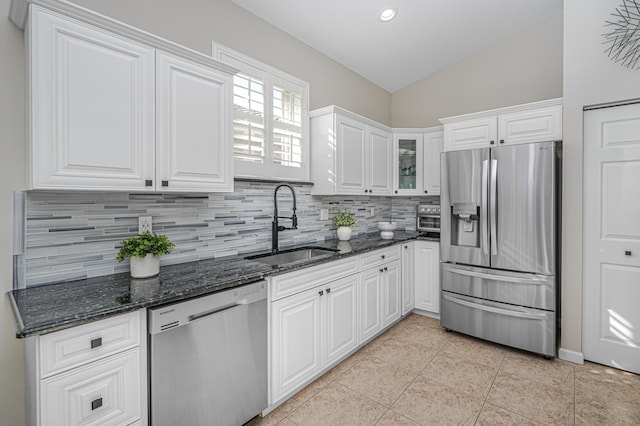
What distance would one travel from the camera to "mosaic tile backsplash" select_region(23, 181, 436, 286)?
157 centimetres

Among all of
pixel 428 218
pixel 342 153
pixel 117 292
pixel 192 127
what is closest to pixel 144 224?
pixel 117 292

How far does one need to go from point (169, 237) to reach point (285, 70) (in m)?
1.77

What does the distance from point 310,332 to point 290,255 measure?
748mm

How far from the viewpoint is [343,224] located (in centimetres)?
319

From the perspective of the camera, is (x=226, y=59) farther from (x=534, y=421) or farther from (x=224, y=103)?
(x=534, y=421)

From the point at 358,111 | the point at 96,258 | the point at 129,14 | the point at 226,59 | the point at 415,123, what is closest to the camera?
the point at 96,258

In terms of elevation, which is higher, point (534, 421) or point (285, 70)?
point (285, 70)

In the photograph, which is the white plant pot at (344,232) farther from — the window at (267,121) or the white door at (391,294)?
the window at (267,121)

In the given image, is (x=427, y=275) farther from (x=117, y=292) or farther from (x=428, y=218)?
(x=117, y=292)

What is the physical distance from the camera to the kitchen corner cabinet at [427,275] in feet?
11.2

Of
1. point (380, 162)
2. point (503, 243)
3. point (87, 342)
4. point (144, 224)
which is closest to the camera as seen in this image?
point (87, 342)

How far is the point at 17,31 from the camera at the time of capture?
1495 millimetres

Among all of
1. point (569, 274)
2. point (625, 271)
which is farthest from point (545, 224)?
point (625, 271)

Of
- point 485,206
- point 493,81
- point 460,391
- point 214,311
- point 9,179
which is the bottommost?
point 460,391
